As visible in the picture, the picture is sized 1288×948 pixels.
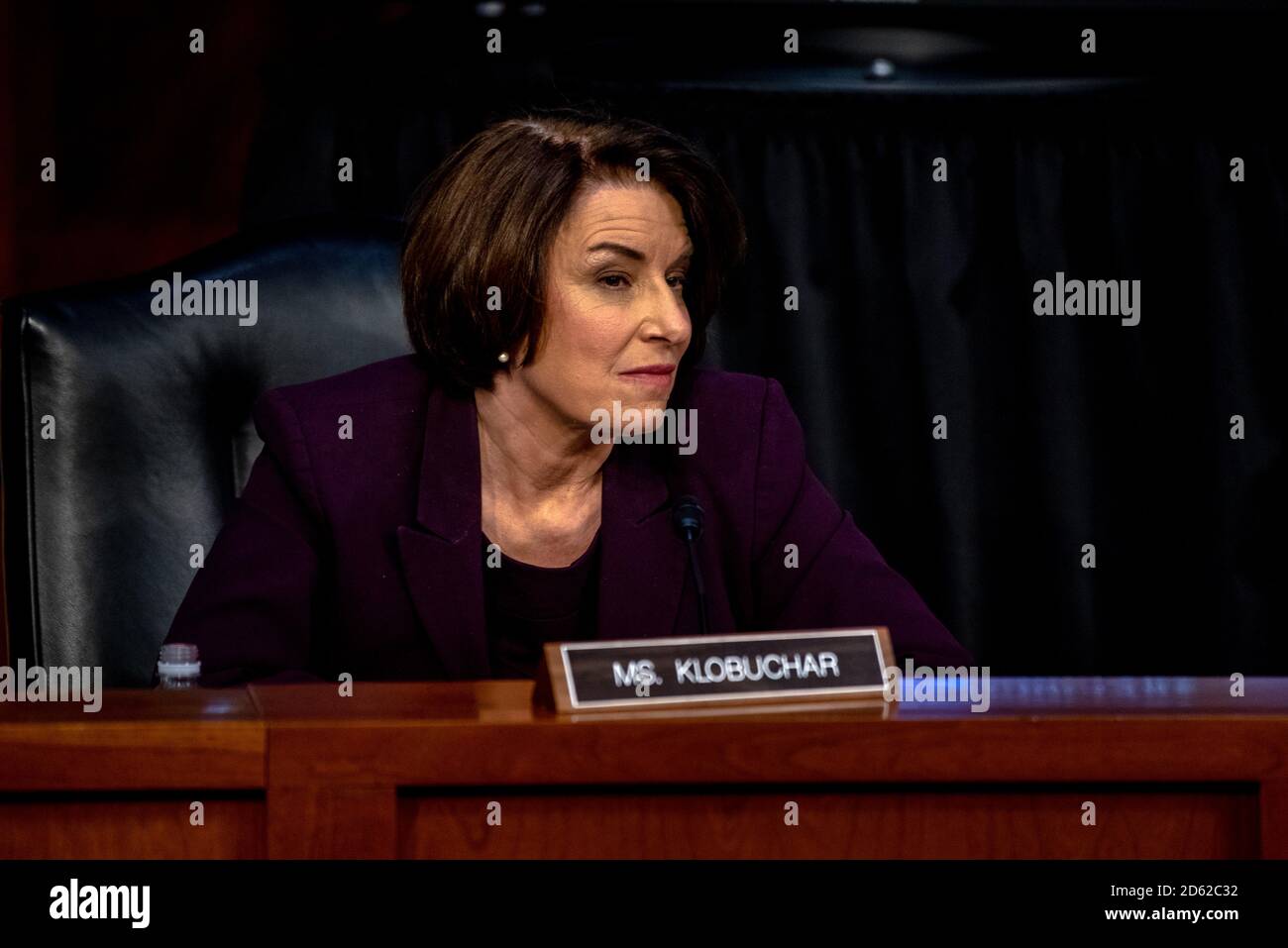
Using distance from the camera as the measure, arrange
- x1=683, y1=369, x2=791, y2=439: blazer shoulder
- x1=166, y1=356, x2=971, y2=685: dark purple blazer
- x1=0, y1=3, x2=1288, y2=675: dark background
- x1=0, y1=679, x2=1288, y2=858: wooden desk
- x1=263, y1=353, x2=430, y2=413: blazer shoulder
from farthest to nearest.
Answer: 1. x1=0, y1=3, x2=1288, y2=675: dark background
2. x1=683, y1=369, x2=791, y2=439: blazer shoulder
3. x1=263, y1=353, x2=430, y2=413: blazer shoulder
4. x1=166, y1=356, x2=971, y2=685: dark purple blazer
5. x1=0, y1=679, x2=1288, y2=858: wooden desk

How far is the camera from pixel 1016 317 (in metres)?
2.74

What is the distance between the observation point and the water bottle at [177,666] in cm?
130

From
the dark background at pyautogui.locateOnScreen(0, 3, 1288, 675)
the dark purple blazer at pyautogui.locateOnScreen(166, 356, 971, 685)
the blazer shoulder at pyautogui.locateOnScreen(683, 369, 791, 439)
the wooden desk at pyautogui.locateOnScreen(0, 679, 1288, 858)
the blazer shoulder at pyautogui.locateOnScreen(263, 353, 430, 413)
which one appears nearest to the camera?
the wooden desk at pyautogui.locateOnScreen(0, 679, 1288, 858)

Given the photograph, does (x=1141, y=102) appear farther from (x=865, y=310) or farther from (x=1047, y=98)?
(x=865, y=310)

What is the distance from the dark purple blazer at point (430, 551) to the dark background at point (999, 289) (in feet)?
2.85

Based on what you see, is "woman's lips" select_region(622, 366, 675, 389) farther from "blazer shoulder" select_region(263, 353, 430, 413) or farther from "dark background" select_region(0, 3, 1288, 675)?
"dark background" select_region(0, 3, 1288, 675)

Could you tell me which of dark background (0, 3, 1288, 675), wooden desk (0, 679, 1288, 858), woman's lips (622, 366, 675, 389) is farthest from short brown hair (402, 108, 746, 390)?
wooden desk (0, 679, 1288, 858)

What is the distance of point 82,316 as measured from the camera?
6.15 feet

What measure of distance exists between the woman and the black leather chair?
0.45 ft

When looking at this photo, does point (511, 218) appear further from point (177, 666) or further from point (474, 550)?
point (177, 666)

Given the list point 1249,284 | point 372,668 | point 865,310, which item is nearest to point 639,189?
point 372,668

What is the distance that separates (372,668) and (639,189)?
0.61 m

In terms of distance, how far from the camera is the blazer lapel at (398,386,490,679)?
5.42ft

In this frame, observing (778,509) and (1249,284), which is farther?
(1249,284)
